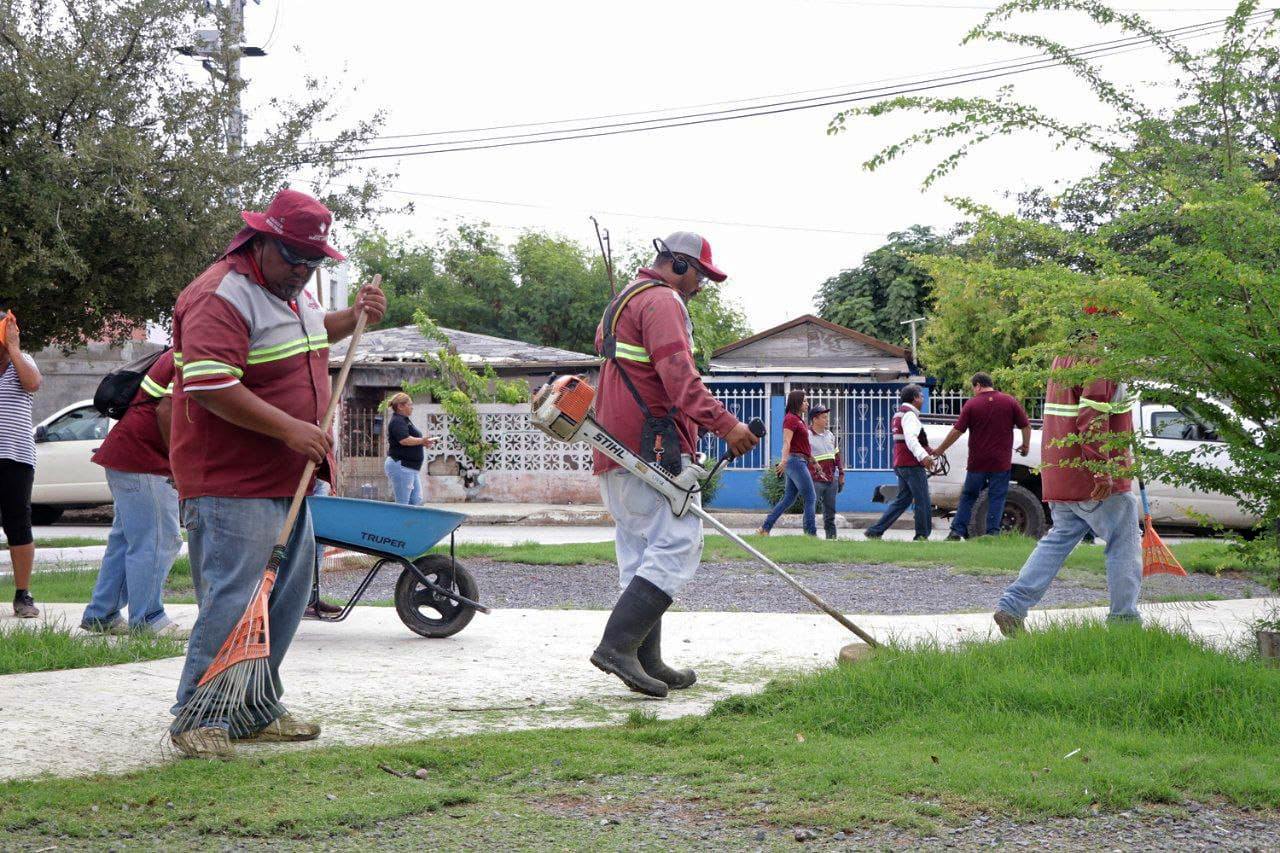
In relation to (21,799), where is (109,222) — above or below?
above

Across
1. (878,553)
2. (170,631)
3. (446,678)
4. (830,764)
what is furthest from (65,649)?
(878,553)

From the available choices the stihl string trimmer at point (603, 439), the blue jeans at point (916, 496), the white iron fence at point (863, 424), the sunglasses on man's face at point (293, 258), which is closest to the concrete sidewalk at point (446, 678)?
the stihl string trimmer at point (603, 439)

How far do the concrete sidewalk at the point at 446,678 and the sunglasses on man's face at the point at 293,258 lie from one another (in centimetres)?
171

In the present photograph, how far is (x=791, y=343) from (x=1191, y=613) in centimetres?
2273

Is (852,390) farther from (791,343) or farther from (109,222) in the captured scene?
(109,222)

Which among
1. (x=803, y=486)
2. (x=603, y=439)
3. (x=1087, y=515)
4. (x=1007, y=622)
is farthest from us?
(x=803, y=486)

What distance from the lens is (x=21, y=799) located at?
380 centimetres

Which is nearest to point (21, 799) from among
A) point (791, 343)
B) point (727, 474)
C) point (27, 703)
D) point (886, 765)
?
point (27, 703)

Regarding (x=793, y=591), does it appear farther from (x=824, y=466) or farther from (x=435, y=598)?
(x=824, y=466)

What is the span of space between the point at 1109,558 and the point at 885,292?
1559 inches

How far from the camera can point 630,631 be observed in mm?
5418

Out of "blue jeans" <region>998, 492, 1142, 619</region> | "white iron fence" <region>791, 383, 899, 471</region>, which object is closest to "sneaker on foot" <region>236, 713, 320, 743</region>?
"blue jeans" <region>998, 492, 1142, 619</region>

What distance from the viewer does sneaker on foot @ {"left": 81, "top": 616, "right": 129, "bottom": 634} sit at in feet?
24.1

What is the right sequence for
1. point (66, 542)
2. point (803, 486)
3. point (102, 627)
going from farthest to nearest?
point (66, 542)
point (803, 486)
point (102, 627)
